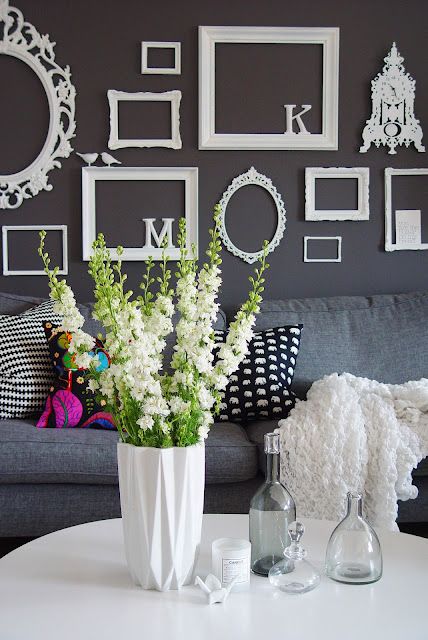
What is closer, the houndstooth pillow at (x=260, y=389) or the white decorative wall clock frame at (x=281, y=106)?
the houndstooth pillow at (x=260, y=389)

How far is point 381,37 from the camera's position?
3.71m

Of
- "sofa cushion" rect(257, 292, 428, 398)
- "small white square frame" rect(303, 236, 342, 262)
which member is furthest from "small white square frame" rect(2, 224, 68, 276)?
"small white square frame" rect(303, 236, 342, 262)

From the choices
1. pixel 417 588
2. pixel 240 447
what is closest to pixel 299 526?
pixel 417 588

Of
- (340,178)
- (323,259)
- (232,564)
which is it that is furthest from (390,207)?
(232,564)

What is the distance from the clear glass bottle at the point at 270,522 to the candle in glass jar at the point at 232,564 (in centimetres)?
6

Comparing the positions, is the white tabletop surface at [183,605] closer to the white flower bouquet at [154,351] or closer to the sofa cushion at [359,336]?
the white flower bouquet at [154,351]

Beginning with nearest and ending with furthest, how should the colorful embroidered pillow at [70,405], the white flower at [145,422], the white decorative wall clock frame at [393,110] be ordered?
the white flower at [145,422]
the colorful embroidered pillow at [70,405]
the white decorative wall clock frame at [393,110]

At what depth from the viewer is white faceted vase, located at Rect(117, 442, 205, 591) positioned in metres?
1.50

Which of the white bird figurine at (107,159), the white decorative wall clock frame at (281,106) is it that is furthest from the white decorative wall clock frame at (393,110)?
the white bird figurine at (107,159)

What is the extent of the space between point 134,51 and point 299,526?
267 cm

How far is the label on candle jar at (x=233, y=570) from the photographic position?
1529mm

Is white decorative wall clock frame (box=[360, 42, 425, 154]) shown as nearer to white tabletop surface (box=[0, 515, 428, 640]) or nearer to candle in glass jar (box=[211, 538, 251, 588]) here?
white tabletop surface (box=[0, 515, 428, 640])

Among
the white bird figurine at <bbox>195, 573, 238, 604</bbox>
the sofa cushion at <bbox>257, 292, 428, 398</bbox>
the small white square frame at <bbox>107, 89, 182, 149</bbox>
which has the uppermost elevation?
the small white square frame at <bbox>107, 89, 182, 149</bbox>

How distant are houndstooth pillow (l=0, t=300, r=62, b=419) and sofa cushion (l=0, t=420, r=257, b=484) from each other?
26cm
